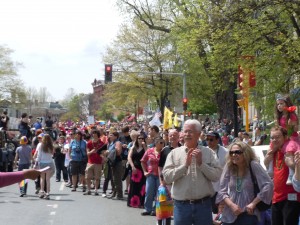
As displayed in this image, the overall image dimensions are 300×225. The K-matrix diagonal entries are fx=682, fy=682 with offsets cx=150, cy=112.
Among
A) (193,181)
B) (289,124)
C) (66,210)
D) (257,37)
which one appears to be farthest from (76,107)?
(193,181)

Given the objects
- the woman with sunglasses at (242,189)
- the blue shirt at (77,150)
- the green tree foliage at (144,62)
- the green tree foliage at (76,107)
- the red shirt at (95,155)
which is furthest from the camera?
the green tree foliage at (76,107)

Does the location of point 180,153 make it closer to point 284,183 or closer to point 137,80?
point 284,183

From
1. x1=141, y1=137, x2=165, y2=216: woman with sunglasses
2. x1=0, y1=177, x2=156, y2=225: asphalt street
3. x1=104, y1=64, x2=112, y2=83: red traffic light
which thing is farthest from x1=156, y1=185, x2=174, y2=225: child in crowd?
x1=104, y1=64, x2=112, y2=83: red traffic light

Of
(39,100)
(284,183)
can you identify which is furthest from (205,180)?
(39,100)

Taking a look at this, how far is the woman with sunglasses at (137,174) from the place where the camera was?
48.6 feet

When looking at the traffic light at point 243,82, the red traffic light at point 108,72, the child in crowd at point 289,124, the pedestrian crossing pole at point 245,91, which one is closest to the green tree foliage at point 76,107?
the red traffic light at point 108,72

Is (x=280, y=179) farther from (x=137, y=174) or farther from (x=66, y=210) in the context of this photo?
(x=137, y=174)

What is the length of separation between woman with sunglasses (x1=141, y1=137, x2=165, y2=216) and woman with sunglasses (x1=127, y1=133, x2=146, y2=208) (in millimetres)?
1294

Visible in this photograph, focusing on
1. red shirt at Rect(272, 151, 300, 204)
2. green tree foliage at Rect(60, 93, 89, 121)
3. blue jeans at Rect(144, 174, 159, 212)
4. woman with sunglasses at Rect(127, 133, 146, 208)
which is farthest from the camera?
green tree foliage at Rect(60, 93, 89, 121)

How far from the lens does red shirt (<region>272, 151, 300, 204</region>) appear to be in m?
7.86

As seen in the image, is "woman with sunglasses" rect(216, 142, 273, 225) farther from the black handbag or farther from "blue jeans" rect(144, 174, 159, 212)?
"blue jeans" rect(144, 174, 159, 212)

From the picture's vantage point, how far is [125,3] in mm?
45656

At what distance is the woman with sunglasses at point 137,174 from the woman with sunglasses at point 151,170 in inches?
50.9

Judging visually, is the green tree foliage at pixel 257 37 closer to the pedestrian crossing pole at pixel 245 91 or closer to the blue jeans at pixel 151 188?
the pedestrian crossing pole at pixel 245 91
